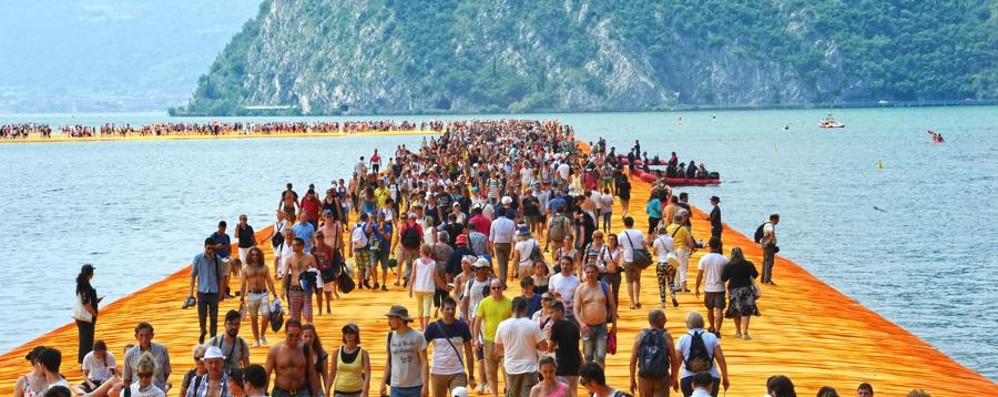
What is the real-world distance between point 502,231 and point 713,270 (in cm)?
481

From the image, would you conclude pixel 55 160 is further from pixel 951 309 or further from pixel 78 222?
pixel 951 309

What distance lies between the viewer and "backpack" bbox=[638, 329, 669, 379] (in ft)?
49.3

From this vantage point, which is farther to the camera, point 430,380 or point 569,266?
point 569,266

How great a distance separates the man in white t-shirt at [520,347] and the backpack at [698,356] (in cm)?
145

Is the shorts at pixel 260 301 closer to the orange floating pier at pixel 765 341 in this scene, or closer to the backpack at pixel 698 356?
the orange floating pier at pixel 765 341

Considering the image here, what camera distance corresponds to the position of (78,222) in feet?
230

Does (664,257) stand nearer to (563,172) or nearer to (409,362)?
(409,362)

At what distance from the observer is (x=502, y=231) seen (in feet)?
82.6

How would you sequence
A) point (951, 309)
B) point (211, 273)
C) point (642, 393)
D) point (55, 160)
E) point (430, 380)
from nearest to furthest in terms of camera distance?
point (642, 393) < point (430, 380) < point (211, 273) < point (951, 309) < point (55, 160)

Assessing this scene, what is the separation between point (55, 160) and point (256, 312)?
395ft

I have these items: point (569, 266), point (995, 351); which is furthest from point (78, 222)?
point (569, 266)

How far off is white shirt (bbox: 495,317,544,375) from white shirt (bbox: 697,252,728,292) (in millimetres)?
6634

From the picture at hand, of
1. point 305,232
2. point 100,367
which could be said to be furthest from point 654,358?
point 305,232

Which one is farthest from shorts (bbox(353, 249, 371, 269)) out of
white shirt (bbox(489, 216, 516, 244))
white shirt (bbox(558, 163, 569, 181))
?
white shirt (bbox(558, 163, 569, 181))
